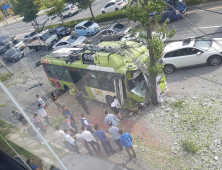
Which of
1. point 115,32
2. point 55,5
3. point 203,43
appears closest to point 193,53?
point 203,43

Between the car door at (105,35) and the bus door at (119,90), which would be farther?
the car door at (105,35)

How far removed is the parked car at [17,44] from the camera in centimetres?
1905

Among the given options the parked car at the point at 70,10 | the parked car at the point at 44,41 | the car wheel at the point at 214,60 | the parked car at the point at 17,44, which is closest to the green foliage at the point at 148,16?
the car wheel at the point at 214,60

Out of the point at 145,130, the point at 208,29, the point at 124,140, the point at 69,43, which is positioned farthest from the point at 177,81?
the point at 69,43

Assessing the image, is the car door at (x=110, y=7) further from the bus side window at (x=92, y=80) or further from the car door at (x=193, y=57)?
the bus side window at (x=92, y=80)

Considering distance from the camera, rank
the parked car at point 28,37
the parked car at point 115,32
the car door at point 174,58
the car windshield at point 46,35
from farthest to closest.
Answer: the parked car at point 28,37
the car windshield at point 46,35
the parked car at point 115,32
the car door at point 174,58

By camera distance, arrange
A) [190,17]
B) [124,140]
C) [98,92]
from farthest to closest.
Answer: [190,17] < [98,92] < [124,140]

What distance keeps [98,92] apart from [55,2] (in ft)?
54.7

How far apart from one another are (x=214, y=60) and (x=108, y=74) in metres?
5.66

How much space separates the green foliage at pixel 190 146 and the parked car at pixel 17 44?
18.1m

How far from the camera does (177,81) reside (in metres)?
10.2

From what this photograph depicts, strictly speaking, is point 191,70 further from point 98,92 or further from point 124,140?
point 124,140

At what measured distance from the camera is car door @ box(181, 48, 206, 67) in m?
10.0

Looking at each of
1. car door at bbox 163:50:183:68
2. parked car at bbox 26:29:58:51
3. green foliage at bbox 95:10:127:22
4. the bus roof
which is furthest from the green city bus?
green foliage at bbox 95:10:127:22
